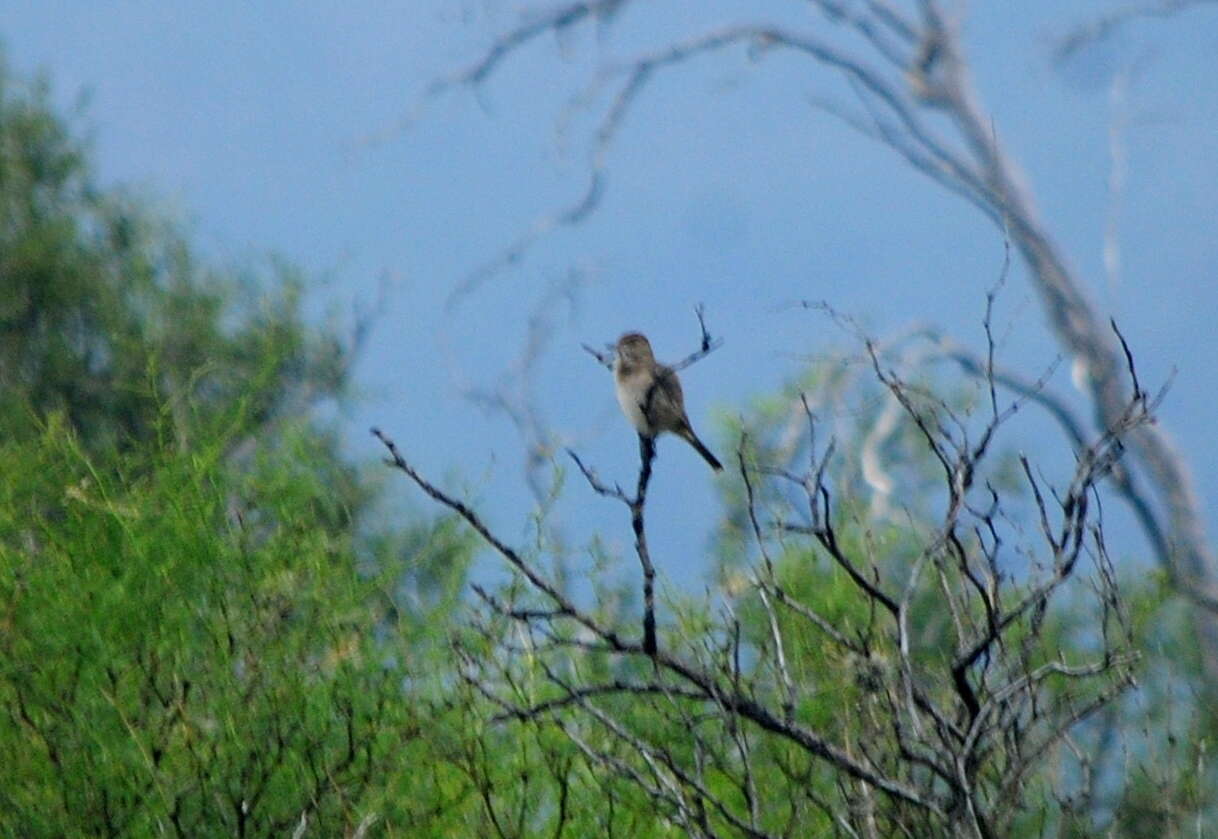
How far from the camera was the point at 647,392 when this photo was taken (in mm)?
3734

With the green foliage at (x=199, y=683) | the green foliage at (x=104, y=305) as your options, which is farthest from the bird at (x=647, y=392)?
the green foliage at (x=104, y=305)

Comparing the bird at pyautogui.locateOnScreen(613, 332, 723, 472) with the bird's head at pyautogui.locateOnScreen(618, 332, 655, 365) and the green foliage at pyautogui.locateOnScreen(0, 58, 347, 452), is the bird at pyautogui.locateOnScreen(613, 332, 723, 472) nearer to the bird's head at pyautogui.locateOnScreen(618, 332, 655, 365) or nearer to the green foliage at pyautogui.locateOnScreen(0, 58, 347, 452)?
the bird's head at pyautogui.locateOnScreen(618, 332, 655, 365)

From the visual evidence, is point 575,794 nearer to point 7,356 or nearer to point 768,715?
point 768,715

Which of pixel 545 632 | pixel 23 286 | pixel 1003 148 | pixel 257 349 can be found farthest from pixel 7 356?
pixel 545 632

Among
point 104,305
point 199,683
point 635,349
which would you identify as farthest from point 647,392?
point 104,305

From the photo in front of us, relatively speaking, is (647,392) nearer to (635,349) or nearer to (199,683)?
(635,349)

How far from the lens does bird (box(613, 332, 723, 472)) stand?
3877 mm

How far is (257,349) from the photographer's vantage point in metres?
9.55

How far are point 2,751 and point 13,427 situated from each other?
16.4 ft

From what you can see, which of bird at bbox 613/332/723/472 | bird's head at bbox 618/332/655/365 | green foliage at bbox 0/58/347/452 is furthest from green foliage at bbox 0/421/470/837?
green foliage at bbox 0/58/347/452

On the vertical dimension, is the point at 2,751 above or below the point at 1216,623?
below

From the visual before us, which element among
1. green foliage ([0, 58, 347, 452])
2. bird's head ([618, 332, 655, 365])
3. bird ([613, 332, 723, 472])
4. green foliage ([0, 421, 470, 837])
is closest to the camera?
green foliage ([0, 421, 470, 837])

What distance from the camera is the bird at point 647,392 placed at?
12.7 ft

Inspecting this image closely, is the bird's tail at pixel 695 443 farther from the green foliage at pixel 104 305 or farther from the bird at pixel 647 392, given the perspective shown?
the green foliage at pixel 104 305
